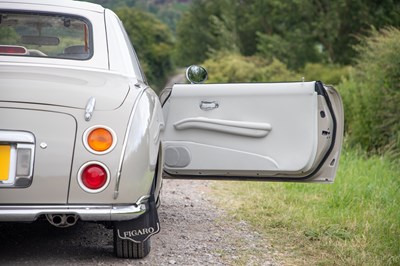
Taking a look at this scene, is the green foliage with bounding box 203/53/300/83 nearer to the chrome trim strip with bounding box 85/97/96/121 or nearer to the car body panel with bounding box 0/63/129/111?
the car body panel with bounding box 0/63/129/111

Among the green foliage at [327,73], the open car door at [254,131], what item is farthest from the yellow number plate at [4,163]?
the green foliage at [327,73]

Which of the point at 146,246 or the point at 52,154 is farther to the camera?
the point at 146,246

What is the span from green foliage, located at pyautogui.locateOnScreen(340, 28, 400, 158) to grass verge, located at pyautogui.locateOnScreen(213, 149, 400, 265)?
9.71 feet

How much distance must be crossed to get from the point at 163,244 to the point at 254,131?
3.52ft

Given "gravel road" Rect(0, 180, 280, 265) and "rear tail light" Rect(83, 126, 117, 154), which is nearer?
"rear tail light" Rect(83, 126, 117, 154)

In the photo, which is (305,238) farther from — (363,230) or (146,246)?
(146,246)

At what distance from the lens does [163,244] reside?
5328mm

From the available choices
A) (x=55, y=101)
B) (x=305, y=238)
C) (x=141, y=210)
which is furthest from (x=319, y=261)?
(x=55, y=101)

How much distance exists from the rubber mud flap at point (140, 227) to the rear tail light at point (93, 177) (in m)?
0.38

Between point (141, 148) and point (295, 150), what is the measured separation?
1604 mm

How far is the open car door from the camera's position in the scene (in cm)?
565

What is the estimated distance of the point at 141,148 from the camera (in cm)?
442

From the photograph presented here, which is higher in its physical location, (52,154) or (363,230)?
(52,154)

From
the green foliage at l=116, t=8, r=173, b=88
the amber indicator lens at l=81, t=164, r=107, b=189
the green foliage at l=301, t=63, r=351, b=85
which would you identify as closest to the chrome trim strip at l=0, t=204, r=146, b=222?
the amber indicator lens at l=81, t=164, r=107, b=189
